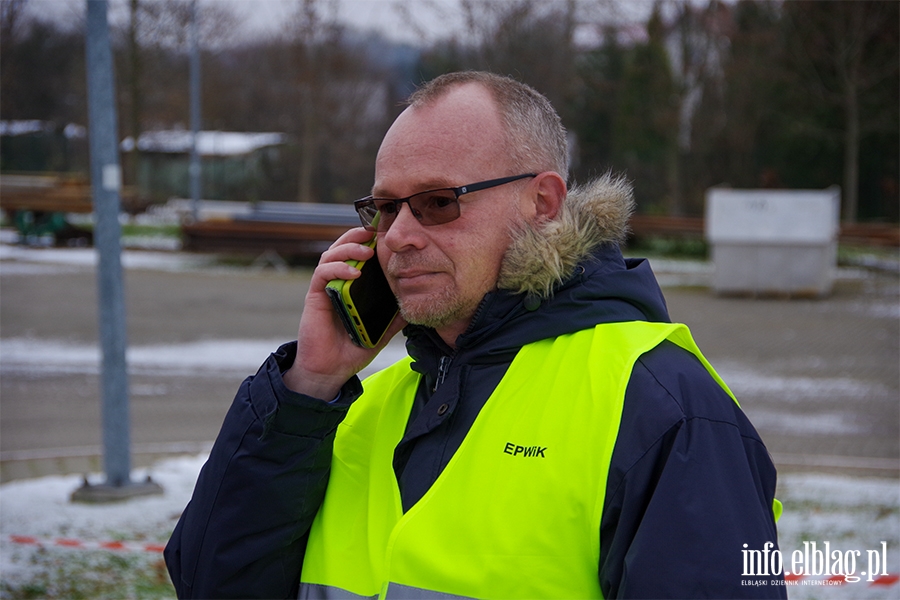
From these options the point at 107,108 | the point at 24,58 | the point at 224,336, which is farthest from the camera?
the point at 24,58

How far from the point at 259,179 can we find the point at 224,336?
27468 millimetres

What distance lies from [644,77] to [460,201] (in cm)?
3016

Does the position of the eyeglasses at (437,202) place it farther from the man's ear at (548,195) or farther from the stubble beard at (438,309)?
the stubble beard at (438,309)

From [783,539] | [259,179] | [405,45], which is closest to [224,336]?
[783,539]

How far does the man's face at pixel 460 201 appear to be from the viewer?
6.48ft

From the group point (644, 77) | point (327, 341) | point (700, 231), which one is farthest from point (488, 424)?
point (644, 77)

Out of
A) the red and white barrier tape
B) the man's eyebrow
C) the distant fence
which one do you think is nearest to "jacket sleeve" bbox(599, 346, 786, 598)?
the man's eyebrow

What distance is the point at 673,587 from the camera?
1520 millimetres

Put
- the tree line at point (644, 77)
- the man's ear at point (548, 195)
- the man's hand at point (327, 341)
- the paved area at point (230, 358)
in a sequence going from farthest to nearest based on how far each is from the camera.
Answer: the tree line at point (644, 77)
the paved area at point (230, 358)
the man's hand at point (327, 341)
the man's ear at point (548, 195)

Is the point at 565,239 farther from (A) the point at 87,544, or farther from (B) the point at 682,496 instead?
(A) the point at 87,544

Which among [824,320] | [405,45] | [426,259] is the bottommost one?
[824,320]

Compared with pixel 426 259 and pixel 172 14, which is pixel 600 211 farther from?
pixel 172 14

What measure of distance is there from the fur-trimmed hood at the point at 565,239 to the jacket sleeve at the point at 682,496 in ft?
0.97

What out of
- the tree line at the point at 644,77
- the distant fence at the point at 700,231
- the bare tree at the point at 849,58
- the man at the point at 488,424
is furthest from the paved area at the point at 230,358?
the tree line at the point at 644,77
